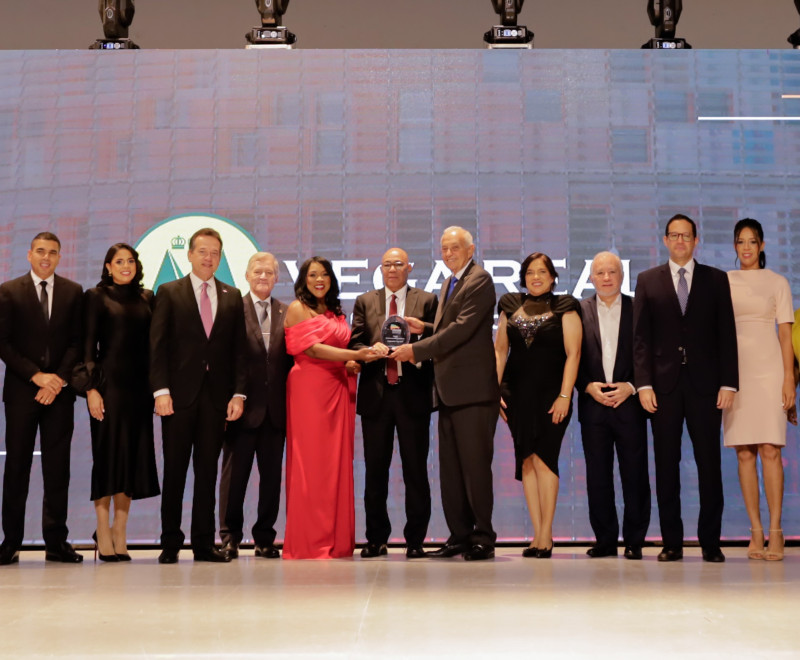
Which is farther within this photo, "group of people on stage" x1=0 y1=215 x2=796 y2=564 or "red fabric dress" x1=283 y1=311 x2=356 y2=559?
"red fabric dress" x1=283 y1=311 x2=356 y2=559

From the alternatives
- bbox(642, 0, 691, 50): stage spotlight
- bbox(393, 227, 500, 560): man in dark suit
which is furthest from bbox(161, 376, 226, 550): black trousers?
bbox(642, 0, 691, 50): stage spotlight

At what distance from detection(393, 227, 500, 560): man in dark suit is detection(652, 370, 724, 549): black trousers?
0.80 meters

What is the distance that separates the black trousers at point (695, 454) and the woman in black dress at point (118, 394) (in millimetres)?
2422

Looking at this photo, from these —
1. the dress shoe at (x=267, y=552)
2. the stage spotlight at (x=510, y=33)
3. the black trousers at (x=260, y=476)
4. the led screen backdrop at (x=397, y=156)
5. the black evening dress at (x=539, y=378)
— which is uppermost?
the stage spotlight at (x=510, y=33)

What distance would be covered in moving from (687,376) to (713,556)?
842mm

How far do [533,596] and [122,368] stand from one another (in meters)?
2.28

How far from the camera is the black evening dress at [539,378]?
15.5 feet

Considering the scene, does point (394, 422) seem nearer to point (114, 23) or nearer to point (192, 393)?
point (192, 393)

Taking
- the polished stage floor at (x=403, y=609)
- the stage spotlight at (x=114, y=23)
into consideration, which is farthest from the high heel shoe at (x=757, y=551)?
the stage spotlight at (x=114, y=23)

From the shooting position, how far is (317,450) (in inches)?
192

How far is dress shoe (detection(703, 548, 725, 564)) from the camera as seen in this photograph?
455 centimetres

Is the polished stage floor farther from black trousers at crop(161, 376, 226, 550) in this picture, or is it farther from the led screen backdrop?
the led screen backdrop

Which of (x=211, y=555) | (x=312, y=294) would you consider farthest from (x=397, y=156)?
(x=211, y=555)

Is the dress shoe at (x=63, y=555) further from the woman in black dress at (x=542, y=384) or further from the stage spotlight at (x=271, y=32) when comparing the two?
the stage spotlight at (x=271, y=32)
